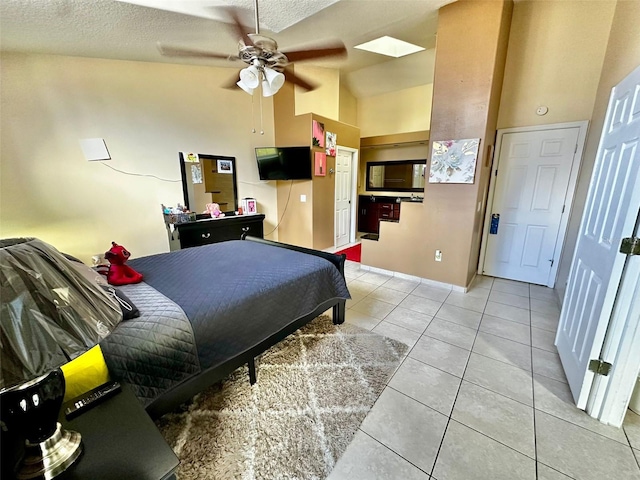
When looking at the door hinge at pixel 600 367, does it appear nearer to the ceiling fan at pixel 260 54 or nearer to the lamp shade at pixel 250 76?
the ceiling fan at pixel 260 54

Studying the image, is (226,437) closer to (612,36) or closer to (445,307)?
(445,307)

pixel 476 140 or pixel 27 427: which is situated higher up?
pixel 476 140

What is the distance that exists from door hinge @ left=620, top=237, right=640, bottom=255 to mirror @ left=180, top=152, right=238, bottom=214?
413 centimetres

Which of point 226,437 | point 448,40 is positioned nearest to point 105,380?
point 226,437

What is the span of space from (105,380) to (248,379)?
90 cm

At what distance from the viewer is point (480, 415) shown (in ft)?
5.07

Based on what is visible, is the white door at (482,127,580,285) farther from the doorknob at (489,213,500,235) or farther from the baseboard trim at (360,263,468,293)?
the baseboard trim at (360,263,468,293)

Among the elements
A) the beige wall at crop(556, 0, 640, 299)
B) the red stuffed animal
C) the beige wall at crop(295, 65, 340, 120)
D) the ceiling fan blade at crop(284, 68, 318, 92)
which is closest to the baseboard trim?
the beige wall at crop(556, 0, 640, 299)

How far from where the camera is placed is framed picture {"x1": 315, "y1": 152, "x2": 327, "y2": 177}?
4.29 meters

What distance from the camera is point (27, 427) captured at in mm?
677

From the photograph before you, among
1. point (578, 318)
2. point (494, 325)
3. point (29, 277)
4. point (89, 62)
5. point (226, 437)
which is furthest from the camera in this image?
point (89, 62)

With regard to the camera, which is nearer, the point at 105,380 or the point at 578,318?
the point at 105,380

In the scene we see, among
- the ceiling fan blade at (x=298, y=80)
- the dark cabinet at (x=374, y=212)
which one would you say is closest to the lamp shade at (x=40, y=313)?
the ceiling fan blade at (x=298, y=80)

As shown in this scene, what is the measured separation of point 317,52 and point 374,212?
15.3 ft
